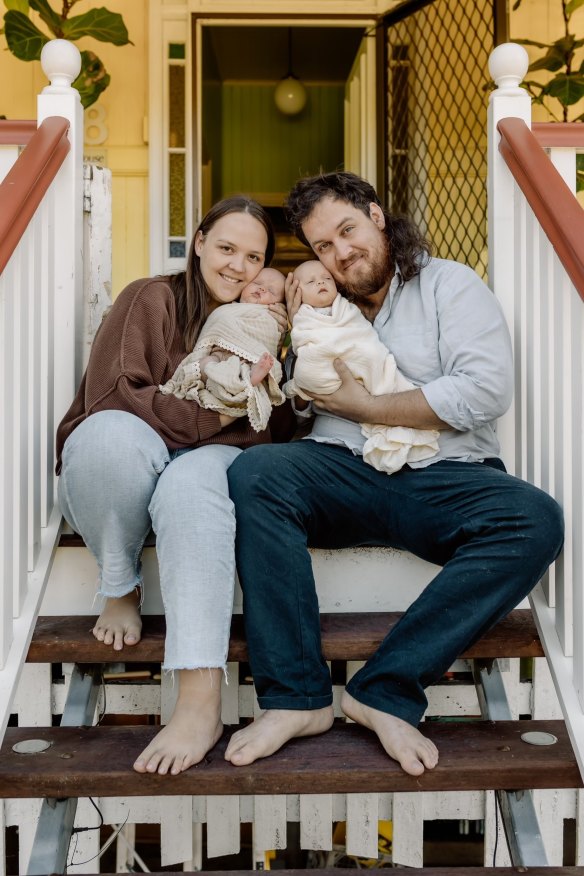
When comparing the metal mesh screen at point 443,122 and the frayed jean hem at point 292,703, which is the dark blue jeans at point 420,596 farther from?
the metal mesh screen at point 443,122

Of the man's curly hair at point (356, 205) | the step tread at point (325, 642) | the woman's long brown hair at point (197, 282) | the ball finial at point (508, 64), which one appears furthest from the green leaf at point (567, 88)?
the step tread at point (325, 642)

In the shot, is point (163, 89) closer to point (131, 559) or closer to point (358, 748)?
→ point (131, 559)

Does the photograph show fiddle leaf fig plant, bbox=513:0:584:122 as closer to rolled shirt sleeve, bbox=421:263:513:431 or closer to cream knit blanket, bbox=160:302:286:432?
rolled shirt sleeve, bbox=421:263:513:431

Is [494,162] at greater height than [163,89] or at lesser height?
lesser

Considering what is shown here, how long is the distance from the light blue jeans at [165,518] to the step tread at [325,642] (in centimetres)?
12

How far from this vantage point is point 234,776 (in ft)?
4.66

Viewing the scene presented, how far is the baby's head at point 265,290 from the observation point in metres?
2.08

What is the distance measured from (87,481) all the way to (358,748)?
0.72 meters

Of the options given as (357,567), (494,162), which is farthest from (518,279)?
(357,567)

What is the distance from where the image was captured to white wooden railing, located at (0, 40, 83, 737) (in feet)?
5.32

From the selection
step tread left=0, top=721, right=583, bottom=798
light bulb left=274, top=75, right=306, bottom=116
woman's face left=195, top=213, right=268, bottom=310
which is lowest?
step tread left=0, top=721, right=583, bottom=798

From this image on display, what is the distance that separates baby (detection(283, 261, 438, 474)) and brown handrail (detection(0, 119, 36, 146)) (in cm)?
76

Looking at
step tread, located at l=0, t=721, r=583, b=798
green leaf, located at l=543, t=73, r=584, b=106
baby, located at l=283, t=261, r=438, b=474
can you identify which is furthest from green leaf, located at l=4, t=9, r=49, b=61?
step tread, located at l=0, t=721, r=583, b=798

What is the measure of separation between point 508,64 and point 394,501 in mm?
1125
